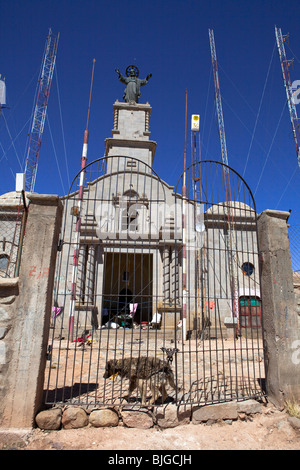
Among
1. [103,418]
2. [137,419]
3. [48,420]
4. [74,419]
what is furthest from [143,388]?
[48,420]

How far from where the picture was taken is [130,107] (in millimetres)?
22266

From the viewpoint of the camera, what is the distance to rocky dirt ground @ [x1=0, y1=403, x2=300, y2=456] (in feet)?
12.9

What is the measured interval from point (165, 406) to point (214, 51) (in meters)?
24.1

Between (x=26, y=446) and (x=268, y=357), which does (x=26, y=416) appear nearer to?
(x=26, y=446)


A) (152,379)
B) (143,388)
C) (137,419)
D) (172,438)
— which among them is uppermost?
(152,379)

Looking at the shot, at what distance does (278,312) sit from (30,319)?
174 inches

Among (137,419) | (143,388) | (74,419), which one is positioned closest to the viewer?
(74,419)

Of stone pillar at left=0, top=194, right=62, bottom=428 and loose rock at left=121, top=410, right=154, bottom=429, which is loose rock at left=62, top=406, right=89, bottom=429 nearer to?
stone pillar at left=0, top=194, right=62, bottom=428

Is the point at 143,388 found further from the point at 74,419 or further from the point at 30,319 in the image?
the point at 30,319

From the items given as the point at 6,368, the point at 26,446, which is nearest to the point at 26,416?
the point at 26,446

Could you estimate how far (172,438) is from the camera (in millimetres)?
4188

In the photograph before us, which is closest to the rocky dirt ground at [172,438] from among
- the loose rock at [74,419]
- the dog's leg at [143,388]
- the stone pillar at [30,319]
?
the loose rock at [74,419]
